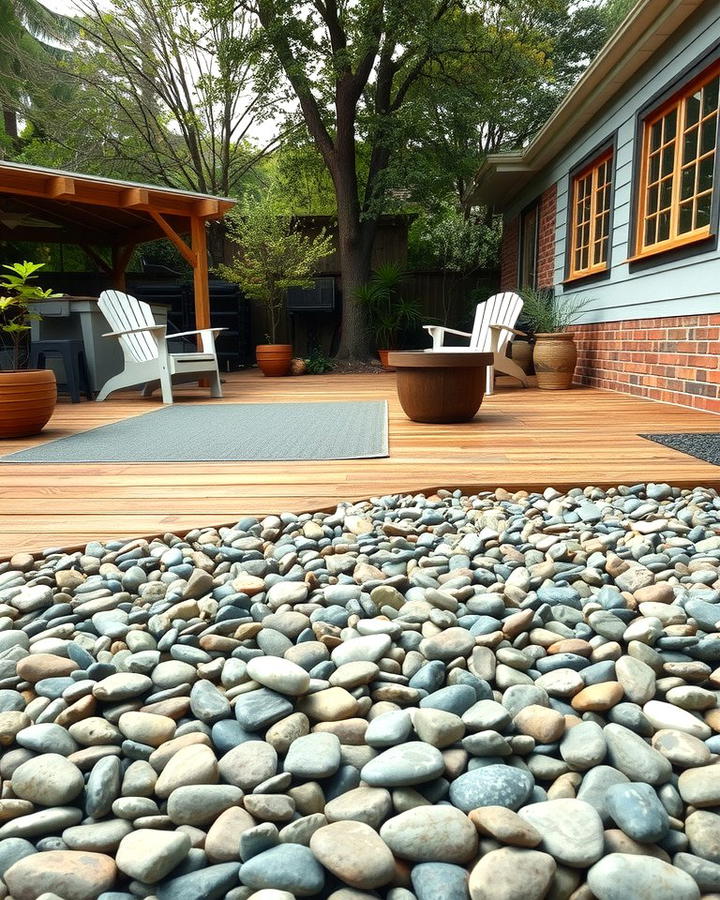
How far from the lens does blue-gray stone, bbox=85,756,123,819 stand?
0.88 meters

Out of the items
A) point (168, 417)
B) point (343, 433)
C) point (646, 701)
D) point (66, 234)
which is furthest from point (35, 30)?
point (646, 701)

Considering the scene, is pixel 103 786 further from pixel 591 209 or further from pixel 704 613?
pixel 591 209

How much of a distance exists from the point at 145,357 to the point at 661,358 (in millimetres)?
3923

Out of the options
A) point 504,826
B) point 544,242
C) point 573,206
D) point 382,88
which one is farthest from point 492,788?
point 382,88

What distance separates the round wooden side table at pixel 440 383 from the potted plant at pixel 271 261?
482 cm

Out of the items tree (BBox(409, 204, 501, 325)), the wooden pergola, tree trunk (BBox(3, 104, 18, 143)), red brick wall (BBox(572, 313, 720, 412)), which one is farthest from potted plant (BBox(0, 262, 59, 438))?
tree trunk (BBox(3, 104, 18, 143))

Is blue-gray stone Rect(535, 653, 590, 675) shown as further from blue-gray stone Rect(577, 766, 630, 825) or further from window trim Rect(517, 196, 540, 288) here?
window trim Rect(517, 196, 540, 288)

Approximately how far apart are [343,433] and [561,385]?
3030 mm

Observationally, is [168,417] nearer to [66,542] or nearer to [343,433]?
[343,433]

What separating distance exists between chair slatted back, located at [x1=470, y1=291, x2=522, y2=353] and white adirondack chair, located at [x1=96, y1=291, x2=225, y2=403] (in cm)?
212

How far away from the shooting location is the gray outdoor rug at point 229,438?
9.60ft

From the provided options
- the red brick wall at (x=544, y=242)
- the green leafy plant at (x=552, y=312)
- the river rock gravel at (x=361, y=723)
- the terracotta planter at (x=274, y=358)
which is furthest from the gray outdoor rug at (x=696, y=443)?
the terracotta planter at (x=274, y=358)

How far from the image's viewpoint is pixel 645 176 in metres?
5.05

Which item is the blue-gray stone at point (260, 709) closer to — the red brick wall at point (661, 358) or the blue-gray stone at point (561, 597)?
the blue-gray stone at point (561, 597)
